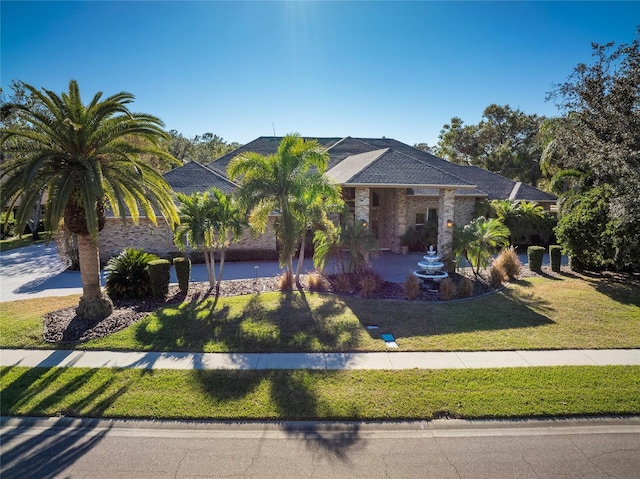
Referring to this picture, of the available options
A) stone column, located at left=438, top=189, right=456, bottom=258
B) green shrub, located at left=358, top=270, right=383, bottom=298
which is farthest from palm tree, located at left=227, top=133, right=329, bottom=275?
stone column, located at left=438, top=189, right=456, bottom=258

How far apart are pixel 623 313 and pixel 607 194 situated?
213 inches

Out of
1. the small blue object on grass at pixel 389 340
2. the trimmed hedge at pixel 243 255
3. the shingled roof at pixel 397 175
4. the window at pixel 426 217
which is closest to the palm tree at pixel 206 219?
the shingled roof at pixel 397 175

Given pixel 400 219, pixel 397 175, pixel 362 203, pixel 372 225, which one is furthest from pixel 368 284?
pixel 372 225

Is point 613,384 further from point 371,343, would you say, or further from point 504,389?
point 371,343

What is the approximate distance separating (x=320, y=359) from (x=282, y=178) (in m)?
7.05

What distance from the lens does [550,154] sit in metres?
21.9

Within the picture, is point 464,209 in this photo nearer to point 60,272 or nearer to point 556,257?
point 556,257

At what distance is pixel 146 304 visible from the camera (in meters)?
12.5

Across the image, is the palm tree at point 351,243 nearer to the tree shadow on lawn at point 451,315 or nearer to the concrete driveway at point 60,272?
the concrete driveway at point 60,272

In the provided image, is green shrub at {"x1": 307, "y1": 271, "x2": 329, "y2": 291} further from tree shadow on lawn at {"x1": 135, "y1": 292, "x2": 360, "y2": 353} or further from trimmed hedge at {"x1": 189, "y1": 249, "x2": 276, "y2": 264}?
trimmed hedge at {"x1": 189, "y1": 249, "x2": 276, "y2": 264}

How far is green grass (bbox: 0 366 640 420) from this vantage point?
6.57m

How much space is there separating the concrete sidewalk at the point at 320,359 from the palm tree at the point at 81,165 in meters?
2.63

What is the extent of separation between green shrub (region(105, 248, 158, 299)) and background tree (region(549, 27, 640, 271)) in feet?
52.5

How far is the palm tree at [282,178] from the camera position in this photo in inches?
521
